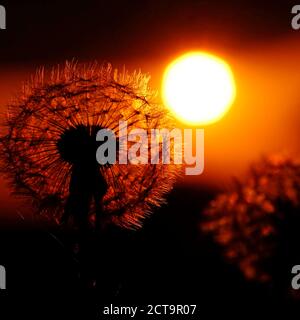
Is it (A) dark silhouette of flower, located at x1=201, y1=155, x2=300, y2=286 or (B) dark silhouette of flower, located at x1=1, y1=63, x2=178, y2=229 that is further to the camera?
(A) dark silhouette of flower, located at x1=201, y1=155, x2=300, y2=286

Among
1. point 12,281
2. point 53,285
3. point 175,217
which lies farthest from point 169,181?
point 175,217

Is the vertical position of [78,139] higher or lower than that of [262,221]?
higher

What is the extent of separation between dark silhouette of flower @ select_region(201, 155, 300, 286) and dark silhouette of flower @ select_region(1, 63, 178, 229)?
126cm

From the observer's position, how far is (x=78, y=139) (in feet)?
13.4

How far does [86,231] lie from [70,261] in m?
0.46

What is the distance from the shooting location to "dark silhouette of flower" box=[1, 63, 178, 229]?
4.23m

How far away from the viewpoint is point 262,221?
5.36 m

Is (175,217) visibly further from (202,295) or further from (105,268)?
(105,268)

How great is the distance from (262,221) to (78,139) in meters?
2.09

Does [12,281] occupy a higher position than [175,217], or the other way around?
[175,217]

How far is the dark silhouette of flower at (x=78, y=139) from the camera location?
166 inches

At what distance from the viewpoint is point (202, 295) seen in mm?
4926

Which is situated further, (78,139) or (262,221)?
(262,221)

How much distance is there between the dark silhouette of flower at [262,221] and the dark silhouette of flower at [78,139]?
126cm
